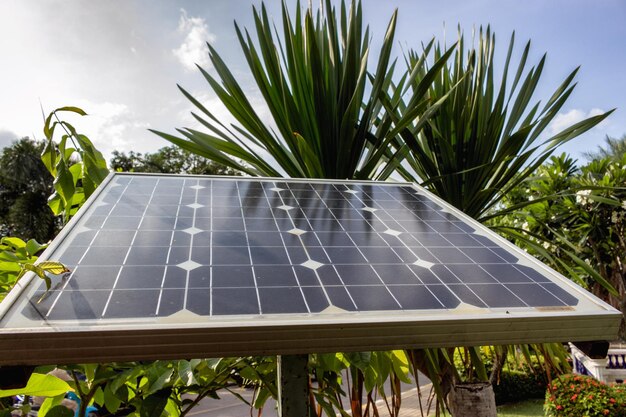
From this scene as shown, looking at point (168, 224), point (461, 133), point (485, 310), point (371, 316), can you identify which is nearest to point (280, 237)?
point (168, 224)

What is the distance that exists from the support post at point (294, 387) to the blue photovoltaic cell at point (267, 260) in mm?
339

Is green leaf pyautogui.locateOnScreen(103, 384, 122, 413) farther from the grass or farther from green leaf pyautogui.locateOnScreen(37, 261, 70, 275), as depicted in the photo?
the grass

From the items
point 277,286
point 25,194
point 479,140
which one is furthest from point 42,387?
point 25,194

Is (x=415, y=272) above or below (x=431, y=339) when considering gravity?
above

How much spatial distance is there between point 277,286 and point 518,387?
1084 centimetres

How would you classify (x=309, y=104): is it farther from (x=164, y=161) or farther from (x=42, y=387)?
(x=164, y=161)

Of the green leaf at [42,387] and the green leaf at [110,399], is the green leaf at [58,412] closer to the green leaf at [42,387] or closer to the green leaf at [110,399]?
the green leaf at [110,399]

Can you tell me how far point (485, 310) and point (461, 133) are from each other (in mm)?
3378

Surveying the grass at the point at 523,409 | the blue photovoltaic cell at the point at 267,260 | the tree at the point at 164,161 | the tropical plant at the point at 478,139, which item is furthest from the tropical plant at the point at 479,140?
the tree at the point at 164,161

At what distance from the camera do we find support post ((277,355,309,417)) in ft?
5.34

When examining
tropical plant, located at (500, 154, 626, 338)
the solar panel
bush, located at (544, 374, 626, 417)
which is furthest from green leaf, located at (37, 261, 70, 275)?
tropical plant, located at (500, 154, 626, 338)

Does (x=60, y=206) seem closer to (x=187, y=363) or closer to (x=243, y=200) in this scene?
(x=243, y=200)

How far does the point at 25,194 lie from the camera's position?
80.8 ft

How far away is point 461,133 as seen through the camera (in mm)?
4508
